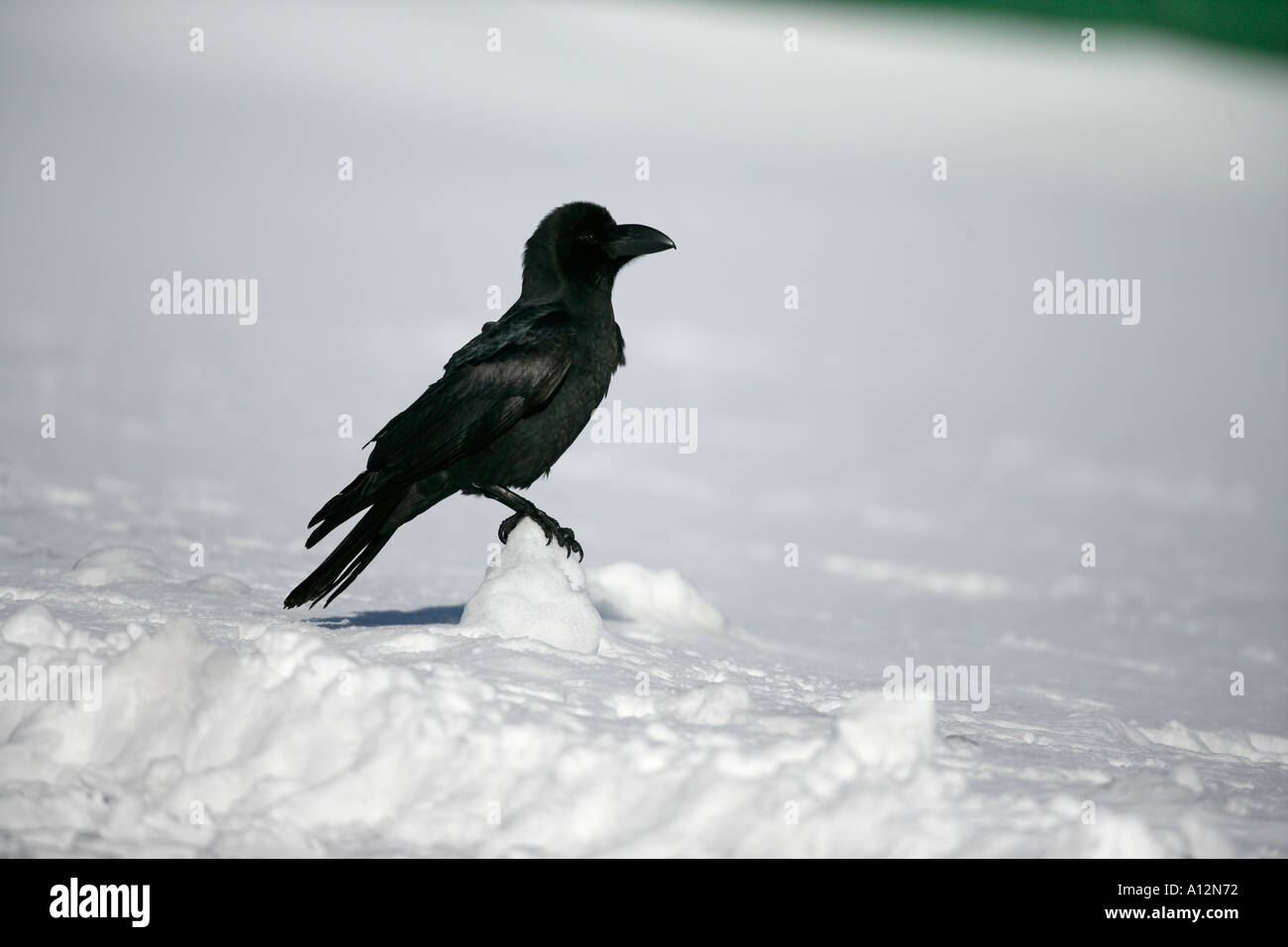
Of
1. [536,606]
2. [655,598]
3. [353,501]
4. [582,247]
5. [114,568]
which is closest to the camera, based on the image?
[536,606]

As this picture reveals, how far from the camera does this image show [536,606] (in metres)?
5.50

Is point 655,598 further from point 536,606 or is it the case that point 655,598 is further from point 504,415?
point 536,606

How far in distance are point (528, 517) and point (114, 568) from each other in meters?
1.91

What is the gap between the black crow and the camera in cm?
597

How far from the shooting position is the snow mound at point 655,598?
7137mm

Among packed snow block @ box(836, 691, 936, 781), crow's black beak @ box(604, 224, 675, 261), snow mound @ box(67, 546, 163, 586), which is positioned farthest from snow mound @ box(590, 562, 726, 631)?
packed snow block @ box(836, 691, 936, 781)

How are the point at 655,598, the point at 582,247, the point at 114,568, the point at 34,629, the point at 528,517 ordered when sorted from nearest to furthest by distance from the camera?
the point at 34,629, the point at 528,517, the point at 114,568, the point at 582,247, the point at 655,598

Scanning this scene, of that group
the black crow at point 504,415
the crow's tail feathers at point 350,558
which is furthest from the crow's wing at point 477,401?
the crow's tail feathers at point 350,558

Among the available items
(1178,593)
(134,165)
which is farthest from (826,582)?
(134,165)

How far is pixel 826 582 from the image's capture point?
373 inches

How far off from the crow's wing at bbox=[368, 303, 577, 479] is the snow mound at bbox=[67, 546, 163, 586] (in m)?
1.26

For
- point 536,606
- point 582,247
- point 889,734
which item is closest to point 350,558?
point 536,606

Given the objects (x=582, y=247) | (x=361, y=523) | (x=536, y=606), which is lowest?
(x=536, y=606)
